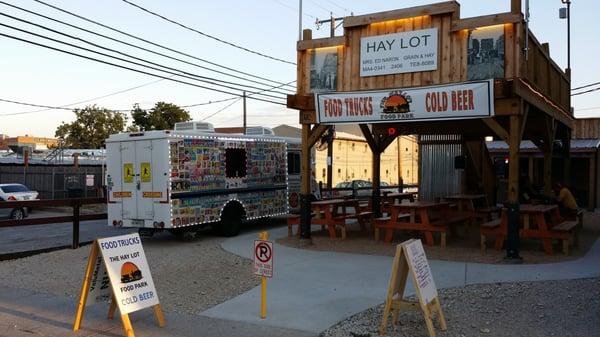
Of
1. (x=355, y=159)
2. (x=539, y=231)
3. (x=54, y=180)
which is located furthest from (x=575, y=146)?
(x=355, y=159)

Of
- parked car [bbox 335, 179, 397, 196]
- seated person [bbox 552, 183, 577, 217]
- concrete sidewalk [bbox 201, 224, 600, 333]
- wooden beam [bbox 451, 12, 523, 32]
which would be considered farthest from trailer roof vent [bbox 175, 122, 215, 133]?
parked car [bbox 335, 179, 397, 196]

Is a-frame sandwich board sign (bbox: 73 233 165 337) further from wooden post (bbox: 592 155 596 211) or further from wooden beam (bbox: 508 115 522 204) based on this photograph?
wooden post (bbox: 592 155 596 211)

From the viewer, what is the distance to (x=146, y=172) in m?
12.9

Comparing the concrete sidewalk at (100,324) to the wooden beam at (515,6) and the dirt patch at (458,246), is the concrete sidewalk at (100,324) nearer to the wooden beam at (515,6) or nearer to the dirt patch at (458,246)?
the dirt patch at (458,246)

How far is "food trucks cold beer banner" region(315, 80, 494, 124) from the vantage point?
412 inches

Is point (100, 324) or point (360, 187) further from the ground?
point (360, 187)

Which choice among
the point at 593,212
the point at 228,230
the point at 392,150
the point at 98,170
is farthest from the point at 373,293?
the point at 392,150

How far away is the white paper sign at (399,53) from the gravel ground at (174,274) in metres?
4.77

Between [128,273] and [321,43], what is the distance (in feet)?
24.9

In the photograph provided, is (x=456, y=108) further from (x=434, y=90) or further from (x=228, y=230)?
(x=228, y=230)

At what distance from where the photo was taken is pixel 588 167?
24.5m

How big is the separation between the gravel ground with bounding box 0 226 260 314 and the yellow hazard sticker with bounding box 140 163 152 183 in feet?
5.04

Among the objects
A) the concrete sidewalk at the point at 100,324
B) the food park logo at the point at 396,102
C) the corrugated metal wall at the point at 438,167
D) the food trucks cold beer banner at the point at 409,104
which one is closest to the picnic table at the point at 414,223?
the food trucks cold beer banner at the point at 409,104

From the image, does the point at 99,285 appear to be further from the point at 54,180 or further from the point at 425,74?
the point at 54,180
